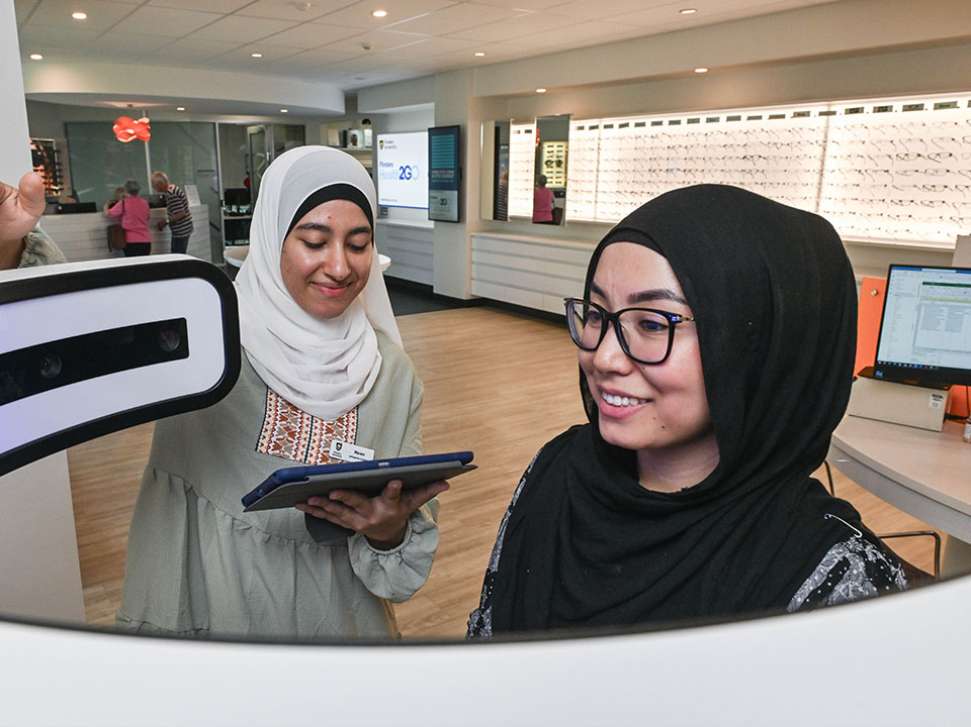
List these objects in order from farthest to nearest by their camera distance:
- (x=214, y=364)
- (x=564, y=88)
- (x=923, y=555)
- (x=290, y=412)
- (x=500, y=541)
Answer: (x=564, y=88) → (x=923, y=555) → (x=290, y=412) → (x=500, y=541) → (x=214, y=364)

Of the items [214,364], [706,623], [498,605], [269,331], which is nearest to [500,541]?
[498,605]

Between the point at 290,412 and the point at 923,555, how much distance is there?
2698 mm

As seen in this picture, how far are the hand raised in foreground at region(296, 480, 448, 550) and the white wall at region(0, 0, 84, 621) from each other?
3.12 feet

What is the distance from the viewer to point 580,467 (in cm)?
93

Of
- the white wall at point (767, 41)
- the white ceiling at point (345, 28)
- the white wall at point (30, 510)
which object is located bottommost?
the white wall at point (30, 510)

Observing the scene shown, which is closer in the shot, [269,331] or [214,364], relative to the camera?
[214,364]

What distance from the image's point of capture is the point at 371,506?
100cm

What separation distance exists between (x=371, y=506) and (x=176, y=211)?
8859 mm

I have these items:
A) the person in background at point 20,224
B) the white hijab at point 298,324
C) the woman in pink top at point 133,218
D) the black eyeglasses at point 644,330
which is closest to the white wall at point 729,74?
the woman in pink top at point 133,218

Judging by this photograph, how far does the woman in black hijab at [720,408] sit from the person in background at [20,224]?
0.59 meters

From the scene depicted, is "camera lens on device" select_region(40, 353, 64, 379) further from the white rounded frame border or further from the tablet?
the tablet

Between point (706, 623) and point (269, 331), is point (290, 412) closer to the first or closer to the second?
point (269, 331)

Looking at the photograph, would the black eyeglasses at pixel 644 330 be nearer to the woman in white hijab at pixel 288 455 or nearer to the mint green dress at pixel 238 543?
the woman in white hijab at pixel 288 455

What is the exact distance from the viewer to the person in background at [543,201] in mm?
7543
